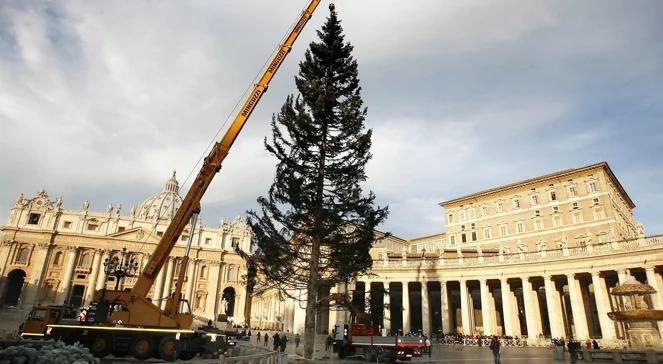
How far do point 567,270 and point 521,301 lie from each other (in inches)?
615

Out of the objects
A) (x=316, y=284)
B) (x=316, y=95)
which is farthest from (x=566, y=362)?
(x=316, y=95)

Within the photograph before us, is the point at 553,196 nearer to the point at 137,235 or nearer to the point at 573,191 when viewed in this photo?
the point at 573,191

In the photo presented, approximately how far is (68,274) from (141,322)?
275 ft

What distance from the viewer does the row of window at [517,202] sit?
187 feet

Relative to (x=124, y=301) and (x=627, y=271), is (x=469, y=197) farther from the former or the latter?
(x=124, y=301)

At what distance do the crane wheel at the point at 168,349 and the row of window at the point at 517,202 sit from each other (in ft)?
191

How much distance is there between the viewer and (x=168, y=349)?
18.7 metres

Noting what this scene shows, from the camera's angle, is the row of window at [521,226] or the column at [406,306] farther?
the row of window at [521,226]

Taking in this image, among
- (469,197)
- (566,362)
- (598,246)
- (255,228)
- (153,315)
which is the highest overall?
(469,197)

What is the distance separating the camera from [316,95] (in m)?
23.9

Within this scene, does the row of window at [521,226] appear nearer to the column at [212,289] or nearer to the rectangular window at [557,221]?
the rectangular window at [557,221]

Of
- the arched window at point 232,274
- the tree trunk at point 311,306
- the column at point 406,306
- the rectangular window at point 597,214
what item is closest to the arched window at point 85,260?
the arched window at point 232,274

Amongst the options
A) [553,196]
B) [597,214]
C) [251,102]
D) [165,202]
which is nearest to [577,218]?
[597,214]

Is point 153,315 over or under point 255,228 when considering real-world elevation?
under
